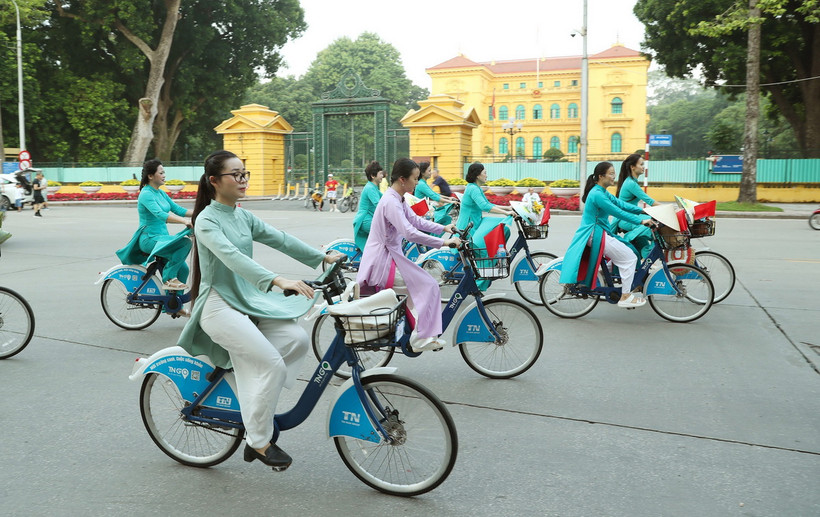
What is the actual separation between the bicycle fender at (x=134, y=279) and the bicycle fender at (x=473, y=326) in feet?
10.5

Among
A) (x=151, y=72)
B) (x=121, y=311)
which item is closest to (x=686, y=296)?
(x=121, y=311)

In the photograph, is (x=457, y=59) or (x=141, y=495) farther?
(x=457, y=59)

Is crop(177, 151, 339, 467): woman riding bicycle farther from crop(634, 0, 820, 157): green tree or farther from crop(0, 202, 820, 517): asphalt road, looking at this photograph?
crop(634, 0, 820, 157): green tree

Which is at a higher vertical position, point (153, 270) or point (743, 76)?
point (743, 76)

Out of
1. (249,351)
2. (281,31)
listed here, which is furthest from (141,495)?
(281,31)

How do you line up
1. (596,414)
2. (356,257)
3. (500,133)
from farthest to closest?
(500,133), (356,257), (596,414)

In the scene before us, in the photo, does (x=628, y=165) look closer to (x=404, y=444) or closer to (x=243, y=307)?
(x=404, y=444)

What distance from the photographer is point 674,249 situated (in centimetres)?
698

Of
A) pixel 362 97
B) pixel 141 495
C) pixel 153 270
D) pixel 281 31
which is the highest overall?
pixel 281 31

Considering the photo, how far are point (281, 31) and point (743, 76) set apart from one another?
2383 cm

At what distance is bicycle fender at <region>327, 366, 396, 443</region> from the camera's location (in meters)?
3.09

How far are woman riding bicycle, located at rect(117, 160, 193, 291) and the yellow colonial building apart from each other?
5906cm

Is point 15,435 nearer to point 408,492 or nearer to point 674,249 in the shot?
point 408,492

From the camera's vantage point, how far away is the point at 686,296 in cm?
684
